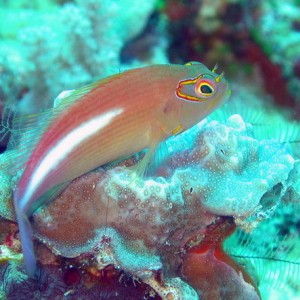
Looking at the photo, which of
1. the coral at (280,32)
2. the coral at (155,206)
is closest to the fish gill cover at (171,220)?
the coral at (155,206)

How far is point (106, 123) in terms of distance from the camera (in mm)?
2215

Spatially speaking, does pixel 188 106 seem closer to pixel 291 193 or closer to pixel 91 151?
pixel 91 151

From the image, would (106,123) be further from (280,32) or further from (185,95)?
(280,32)

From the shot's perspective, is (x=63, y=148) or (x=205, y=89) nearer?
(x=63, y=148)

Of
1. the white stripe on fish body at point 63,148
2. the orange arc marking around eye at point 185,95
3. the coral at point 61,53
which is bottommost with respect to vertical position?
the coral at point 61,53

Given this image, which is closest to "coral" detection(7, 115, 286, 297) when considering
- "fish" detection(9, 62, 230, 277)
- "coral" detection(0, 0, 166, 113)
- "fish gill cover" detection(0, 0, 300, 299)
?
"fish gill cover" detection(0, 0, 300, 299)

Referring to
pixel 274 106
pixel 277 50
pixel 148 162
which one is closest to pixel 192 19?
pixel 277 50

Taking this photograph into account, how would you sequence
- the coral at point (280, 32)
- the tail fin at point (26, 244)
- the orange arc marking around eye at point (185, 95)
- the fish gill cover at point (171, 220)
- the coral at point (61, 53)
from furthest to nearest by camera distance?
the coral at point (280, 32)
the coral at point (61, 53)
the orange arc marking around eye at point (185, 95)
the fish gill cover at point (171, 220)
the tail fin at point (26, 244)

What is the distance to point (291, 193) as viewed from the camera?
9.38 ft

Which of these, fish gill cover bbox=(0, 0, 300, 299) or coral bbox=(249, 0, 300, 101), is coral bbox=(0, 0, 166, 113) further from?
fish gill cover bbox=(0, 0, 300, 299)

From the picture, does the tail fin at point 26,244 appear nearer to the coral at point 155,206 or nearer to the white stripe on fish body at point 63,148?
the white stripe on fish body at point 63,148

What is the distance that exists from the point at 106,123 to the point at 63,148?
0.27 metres

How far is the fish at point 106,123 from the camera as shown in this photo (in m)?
2.11

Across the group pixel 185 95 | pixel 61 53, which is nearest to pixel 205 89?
pixel 185 95
